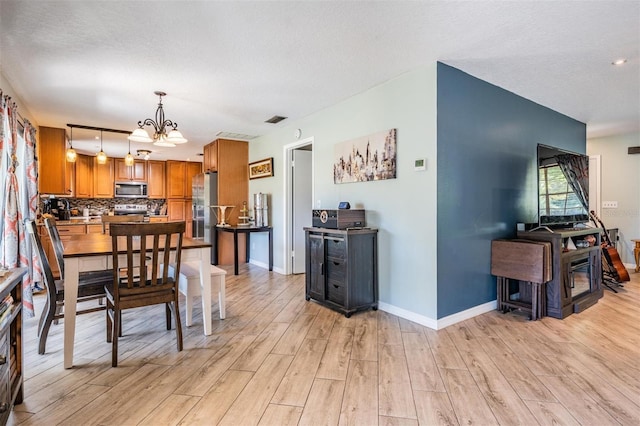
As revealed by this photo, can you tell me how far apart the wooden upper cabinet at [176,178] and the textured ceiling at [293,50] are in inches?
166

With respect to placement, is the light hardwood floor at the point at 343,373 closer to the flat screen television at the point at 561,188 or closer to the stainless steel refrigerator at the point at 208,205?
the flat screen television at the point at 561,188

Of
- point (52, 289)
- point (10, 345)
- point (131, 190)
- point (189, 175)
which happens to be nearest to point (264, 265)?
point (52, 289)

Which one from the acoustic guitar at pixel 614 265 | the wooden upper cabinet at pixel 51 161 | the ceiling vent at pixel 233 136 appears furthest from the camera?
the ceiling vent at pixel 233 136

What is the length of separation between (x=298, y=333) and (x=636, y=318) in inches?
127

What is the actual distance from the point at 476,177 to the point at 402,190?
76 cm

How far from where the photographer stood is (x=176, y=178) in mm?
8391

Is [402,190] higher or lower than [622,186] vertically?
lower

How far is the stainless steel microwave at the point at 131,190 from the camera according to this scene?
771 cm

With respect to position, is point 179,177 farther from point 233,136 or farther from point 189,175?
point 233,136

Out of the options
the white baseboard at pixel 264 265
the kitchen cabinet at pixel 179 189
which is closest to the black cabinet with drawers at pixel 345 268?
the white baseboard at pixel 264 265

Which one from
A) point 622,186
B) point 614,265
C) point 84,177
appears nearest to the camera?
point 614,265

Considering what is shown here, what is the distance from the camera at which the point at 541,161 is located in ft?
11.1

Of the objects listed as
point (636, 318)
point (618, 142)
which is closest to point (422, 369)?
point (636, 318)

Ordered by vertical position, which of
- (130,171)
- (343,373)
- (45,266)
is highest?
(130,171)
